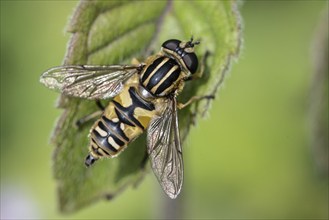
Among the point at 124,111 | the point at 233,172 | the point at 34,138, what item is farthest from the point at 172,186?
the point at 34,138

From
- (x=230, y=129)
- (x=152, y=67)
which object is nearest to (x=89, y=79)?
(x=152, y=67)

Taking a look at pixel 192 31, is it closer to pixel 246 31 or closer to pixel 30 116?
pixel 246 31

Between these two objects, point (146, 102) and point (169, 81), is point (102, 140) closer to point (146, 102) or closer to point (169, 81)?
point (146, 102)

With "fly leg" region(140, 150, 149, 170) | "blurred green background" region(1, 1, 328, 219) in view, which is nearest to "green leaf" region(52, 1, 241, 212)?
"fly leg" region(140, 150, 149, 170)

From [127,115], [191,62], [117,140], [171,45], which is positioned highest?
[171,45]

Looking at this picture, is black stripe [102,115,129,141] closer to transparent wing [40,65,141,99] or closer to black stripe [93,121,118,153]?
black stripe [93,121,118,153]

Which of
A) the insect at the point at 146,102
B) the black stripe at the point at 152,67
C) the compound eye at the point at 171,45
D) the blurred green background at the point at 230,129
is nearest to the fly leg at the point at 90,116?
the insect at the point at 146,102
